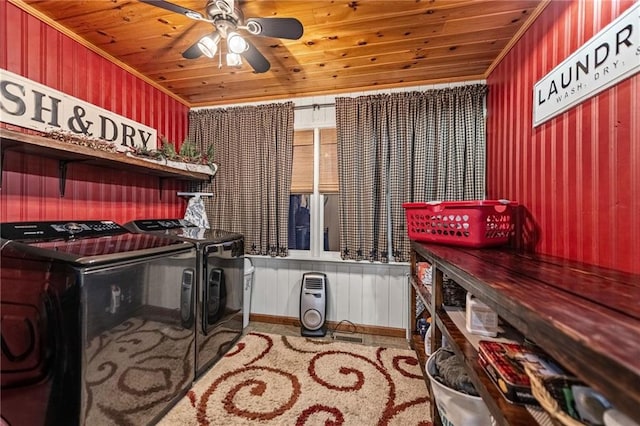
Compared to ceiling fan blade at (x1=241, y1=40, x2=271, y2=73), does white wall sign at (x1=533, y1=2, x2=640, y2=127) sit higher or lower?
lower

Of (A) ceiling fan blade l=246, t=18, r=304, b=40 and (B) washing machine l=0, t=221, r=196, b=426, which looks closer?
(B) washing machine l=0, t=221, r=196, b=426

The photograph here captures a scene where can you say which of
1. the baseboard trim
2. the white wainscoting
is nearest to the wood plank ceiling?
the white wainscoting

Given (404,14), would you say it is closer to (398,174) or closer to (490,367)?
(398,174)

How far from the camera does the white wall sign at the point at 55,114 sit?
1.48 m

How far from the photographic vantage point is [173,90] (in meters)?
2.63

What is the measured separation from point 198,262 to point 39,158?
1173mm

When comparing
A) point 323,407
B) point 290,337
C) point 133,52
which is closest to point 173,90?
point 133,52

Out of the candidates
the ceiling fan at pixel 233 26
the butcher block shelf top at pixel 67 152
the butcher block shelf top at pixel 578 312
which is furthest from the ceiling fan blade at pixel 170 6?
the butcher block shelf top at pixel 578 312

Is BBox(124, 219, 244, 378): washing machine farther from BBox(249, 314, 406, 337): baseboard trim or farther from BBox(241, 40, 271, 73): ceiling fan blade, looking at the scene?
BBox(241, 40, 271, 73): ceiling fan blade

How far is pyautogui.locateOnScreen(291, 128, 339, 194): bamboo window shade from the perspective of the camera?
268cm

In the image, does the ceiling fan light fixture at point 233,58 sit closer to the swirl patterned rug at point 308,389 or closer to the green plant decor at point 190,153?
the green plant decor at point 190,153

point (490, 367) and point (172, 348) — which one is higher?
point (490, 367)

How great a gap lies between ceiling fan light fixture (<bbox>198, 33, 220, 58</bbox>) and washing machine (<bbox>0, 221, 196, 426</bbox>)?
1194 mm

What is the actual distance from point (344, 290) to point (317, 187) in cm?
112
